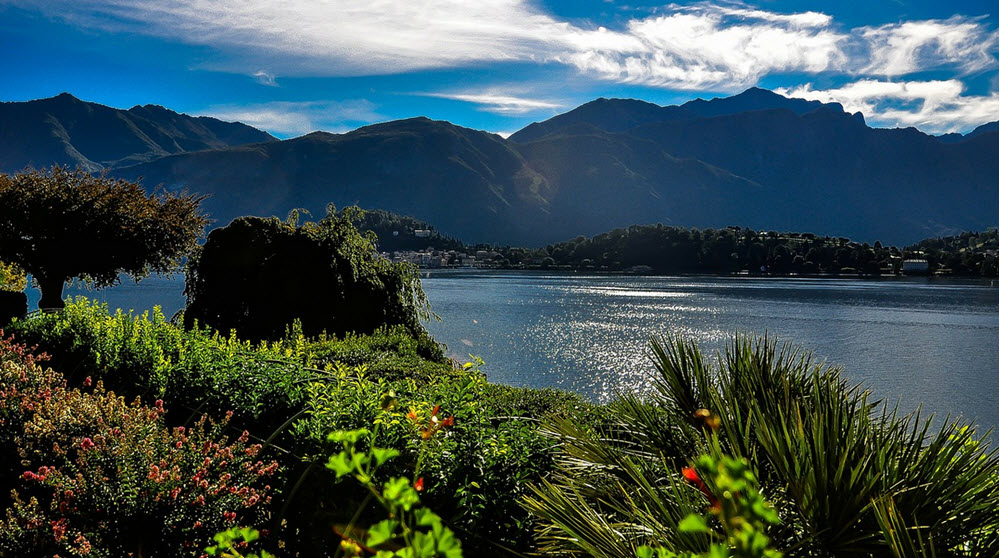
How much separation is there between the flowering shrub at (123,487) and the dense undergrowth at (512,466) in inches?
0.5

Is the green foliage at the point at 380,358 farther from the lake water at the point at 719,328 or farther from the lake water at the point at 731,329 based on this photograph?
the lake water at the point at 719,328

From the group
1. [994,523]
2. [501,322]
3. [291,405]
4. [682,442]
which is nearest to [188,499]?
[291,405]

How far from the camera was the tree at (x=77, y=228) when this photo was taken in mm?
14797

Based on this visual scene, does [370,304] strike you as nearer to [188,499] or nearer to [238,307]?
[238,307]

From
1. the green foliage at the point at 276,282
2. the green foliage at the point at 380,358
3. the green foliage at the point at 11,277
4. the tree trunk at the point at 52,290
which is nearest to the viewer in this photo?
the green foliage at the point at 380,358

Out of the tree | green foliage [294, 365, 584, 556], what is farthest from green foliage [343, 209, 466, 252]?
green foliage [294, 365, 584, 556]

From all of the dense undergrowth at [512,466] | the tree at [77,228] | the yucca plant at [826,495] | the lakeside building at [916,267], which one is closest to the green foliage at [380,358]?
the dense undergrowth at [512,466]

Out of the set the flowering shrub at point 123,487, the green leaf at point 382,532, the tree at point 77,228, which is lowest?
the flowering shrub at point 123,487

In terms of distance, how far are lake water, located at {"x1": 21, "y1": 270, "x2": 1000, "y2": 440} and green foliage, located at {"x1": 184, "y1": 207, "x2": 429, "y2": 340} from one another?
6719 millimetres

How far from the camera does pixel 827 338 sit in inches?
1453

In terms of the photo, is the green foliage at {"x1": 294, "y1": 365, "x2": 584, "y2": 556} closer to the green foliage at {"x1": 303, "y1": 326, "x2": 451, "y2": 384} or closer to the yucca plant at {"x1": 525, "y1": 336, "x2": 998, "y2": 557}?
the yucca plant at {"x1": 525, "y1": 336, "x2": 998, "y2": 557}

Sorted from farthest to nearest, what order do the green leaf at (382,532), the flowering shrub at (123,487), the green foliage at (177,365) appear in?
the green foliage at (177,365)
the flowering shrub at (123,487)
the green leaf at (382,532)

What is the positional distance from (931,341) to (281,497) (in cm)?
3966

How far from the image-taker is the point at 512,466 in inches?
138
